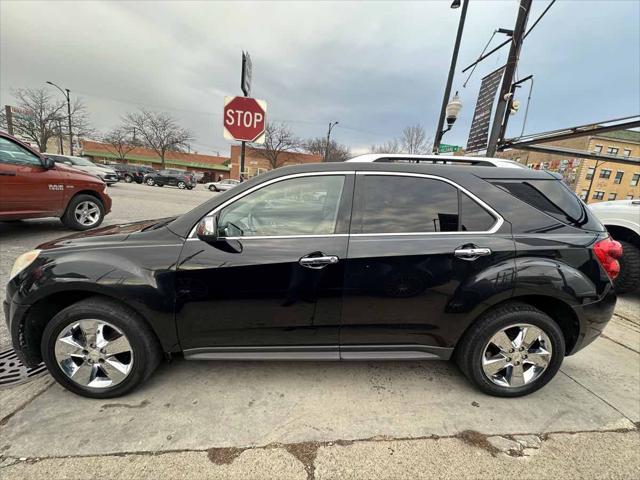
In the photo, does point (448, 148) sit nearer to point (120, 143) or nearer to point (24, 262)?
point (24, 262)

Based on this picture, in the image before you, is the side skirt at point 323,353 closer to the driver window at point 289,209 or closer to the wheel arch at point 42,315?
the wheel arch at point 42,315

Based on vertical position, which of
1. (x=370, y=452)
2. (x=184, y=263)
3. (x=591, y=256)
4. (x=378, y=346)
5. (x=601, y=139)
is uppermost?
(x=601, y=139)

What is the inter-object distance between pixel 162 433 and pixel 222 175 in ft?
204

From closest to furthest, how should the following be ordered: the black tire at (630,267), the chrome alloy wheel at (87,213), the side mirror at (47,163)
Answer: the black tire at (630,267), the side mirror at (47,163), the chrome alloy wheel at (87,213)

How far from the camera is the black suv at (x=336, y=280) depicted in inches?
78.3

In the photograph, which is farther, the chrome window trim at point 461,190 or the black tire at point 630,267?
the black tire at point 630,267

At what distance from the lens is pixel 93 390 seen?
2062 mm

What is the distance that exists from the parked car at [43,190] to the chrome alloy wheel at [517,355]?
22.2 feet

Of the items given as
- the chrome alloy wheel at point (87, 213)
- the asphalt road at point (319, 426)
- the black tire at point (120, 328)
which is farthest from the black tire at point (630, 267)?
the chrome alloy wheel at point (87, 213)

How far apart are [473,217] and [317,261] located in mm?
1198

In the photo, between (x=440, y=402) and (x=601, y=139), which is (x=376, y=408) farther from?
(x=601, y=139)

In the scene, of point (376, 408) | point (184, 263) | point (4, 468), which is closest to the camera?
point (4, 468)

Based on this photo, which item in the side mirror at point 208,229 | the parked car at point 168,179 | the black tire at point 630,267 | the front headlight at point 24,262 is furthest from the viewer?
the parked car at point 168,179

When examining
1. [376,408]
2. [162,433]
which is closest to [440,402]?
[376,408]
